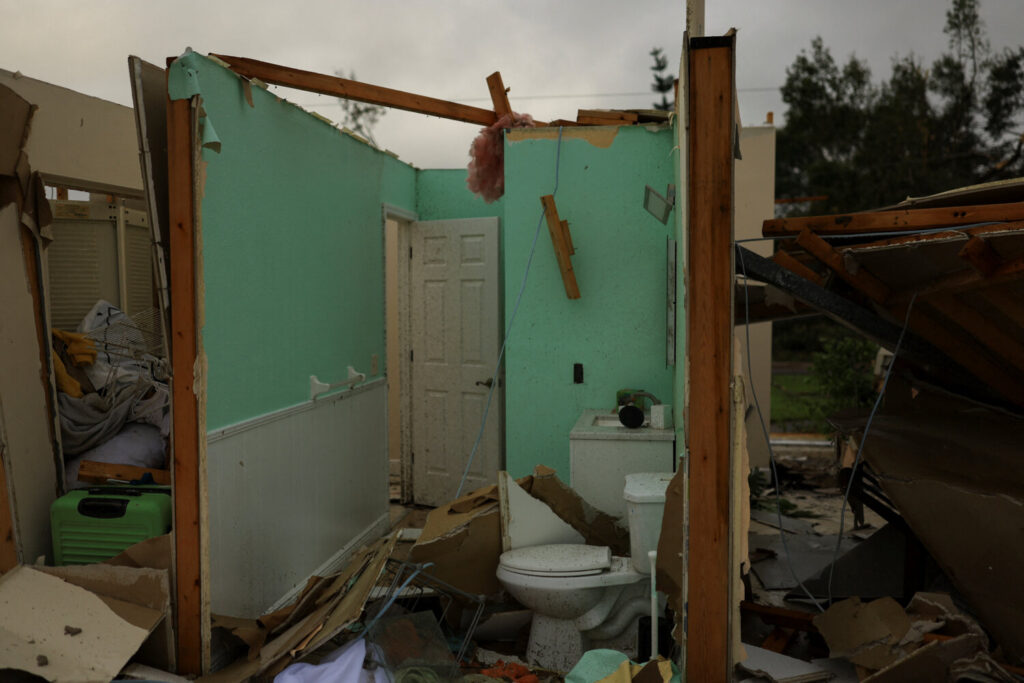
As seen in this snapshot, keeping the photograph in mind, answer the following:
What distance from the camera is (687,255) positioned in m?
2.49

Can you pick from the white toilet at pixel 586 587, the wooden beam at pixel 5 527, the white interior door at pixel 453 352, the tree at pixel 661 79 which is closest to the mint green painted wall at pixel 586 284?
the white interior door at pixel 453 352

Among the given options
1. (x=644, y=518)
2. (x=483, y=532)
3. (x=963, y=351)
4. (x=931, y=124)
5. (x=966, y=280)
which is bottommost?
(x=483, y=532)

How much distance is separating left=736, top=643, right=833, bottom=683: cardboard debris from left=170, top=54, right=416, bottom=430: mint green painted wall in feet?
7.52

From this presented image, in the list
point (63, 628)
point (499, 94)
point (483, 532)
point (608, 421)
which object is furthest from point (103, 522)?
point (499, 94)

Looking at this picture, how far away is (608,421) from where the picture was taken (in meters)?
4.40

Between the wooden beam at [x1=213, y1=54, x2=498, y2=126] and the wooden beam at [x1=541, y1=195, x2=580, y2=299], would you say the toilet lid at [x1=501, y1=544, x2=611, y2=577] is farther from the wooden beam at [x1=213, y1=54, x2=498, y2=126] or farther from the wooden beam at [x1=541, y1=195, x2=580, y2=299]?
the wooden beam at [x1=213, y1=54, x2=498, y2=126]

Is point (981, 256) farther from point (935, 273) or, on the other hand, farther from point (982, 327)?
point (982, 327)

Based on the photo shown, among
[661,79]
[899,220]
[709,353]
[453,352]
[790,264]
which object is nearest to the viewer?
[709,353]

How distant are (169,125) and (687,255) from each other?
199cm

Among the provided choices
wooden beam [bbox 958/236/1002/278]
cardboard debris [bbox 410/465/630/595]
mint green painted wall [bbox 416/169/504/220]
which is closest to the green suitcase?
cardboard debris [bbox 410/465/630/595]

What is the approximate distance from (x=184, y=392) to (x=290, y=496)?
1.15 m

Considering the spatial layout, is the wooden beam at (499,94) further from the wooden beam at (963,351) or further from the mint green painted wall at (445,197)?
the wooden beam at (963,351)

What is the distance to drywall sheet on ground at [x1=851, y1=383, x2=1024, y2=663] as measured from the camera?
2.80m

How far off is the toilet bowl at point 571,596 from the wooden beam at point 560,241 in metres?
1.75
